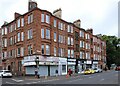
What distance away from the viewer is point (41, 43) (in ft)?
154

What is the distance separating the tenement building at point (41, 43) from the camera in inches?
1849

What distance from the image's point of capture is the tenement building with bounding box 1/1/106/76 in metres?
47.0

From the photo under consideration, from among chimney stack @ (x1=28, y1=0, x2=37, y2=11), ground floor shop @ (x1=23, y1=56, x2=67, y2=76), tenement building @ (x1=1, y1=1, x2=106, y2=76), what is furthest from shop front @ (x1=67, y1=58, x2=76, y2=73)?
chimney stack @ (x1=28, y1=0, x2=37, y2=11)

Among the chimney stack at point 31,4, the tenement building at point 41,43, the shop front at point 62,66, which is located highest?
the chimney stack at point 31,4

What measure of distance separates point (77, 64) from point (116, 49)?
4944cm

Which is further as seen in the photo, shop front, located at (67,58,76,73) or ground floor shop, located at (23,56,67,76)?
shop front, located at (67,58,76,73)

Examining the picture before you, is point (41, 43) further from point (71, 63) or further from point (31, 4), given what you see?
point (71, 63)

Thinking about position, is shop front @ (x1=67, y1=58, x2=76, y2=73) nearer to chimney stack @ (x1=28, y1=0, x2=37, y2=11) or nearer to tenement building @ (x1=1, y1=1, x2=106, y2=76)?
tenement building @ (x1=1, y1=1, x2=106, y2=76)

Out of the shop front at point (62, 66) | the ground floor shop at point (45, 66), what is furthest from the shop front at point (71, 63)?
the ground floor shop at point (45, 66)

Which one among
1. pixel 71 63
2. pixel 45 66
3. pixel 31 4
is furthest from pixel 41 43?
pixel 71 63

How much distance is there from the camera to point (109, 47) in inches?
4107

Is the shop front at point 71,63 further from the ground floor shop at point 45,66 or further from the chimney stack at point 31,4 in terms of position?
the chimney stack at point 31,4

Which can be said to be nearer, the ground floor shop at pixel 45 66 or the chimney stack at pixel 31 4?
the ground floor shop at pixel 45 66

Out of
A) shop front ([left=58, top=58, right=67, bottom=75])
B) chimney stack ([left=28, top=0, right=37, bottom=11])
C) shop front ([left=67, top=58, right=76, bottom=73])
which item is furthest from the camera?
shop front ([left=67, top=58, right=76, bottom=73])
